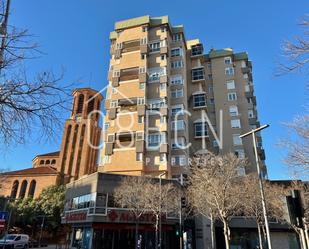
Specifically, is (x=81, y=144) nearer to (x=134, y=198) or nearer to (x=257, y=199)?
(x=134, y=198)

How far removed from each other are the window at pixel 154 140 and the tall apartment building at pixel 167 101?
14 cm

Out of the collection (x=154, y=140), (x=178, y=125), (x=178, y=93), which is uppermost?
(x=178, y=93)

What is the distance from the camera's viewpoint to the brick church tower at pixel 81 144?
6762 centimetres

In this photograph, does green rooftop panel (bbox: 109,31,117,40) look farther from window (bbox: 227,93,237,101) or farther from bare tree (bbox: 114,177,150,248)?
bare tree (bbox: 114,177,150,248)

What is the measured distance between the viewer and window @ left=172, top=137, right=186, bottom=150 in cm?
4212

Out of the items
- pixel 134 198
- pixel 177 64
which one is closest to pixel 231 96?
pixel 177 64

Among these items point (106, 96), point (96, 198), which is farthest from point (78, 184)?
point (106, 96)

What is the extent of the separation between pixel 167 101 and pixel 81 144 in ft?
114

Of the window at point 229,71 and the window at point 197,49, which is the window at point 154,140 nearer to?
the window at point 229,71

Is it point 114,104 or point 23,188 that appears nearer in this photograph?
point 114,104

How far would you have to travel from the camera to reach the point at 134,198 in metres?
29.9

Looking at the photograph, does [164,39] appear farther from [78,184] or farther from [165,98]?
[78,184]

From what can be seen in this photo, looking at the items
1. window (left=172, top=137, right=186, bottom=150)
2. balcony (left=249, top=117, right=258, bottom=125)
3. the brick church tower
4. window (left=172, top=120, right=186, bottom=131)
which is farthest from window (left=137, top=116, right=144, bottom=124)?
the brick church tower

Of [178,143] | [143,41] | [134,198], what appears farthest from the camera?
[143,41]
